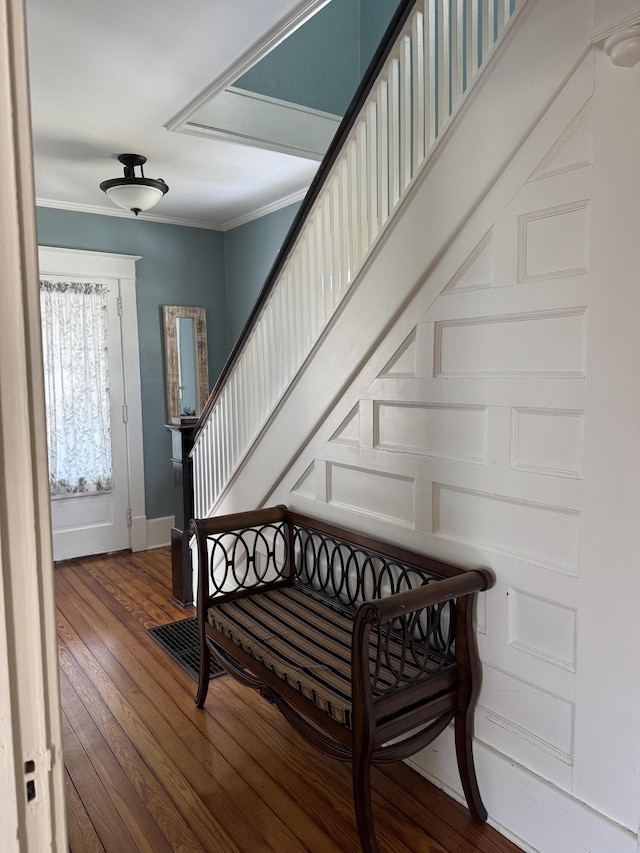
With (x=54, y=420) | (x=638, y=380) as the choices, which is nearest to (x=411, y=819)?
(x=638, y=380)

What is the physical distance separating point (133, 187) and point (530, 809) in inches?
131

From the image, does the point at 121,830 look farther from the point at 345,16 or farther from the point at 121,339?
the point at 345,16

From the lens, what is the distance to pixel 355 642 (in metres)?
1.63

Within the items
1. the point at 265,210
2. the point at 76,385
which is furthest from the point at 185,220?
the point at 76,385

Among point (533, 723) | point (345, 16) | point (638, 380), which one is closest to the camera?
point (638, 380)

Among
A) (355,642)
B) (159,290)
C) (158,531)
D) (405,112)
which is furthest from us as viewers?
(158,531)

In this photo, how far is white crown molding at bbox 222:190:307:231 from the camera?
427 cm

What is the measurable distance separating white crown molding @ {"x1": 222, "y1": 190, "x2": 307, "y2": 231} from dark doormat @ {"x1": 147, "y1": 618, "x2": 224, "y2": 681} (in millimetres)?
2757

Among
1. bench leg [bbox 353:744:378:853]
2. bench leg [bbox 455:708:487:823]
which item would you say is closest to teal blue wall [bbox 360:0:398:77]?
bench leg [bbox 455:708:487:823]

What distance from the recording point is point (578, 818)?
Result: 1646mm

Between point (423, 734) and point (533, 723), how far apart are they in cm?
32

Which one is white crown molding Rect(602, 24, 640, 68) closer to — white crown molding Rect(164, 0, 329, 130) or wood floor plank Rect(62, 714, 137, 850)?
white crown molding Rect(164, 0, 329, 130)

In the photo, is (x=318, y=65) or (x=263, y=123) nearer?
(x=263, y=123)

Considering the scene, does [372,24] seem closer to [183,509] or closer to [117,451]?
[183,509]
